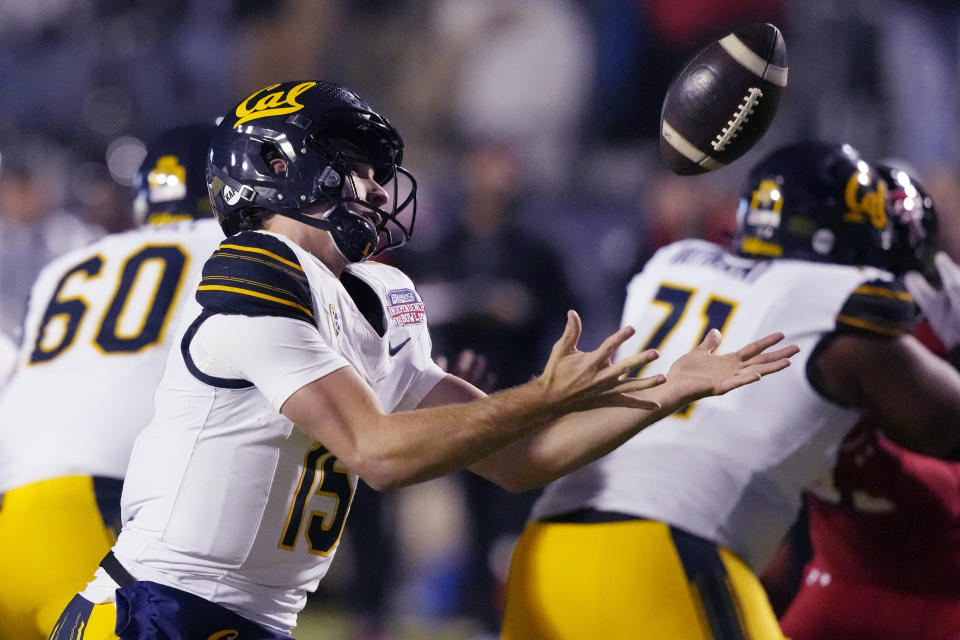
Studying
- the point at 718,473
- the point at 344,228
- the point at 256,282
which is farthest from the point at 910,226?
the point at 256,282

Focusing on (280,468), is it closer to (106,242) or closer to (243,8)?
(106,242)

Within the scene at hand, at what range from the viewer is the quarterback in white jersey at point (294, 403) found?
1.98 metres

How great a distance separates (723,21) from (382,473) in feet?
19.2

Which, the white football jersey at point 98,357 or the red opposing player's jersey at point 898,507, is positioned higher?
the white football jersey at point 98,357

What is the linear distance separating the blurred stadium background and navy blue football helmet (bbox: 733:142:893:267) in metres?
1.85

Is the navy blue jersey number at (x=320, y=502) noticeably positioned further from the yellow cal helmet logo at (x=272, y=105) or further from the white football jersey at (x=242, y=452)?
the yellow cal helmet logo at (x=272, y=105)

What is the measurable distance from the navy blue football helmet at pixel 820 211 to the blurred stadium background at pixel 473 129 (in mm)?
1854

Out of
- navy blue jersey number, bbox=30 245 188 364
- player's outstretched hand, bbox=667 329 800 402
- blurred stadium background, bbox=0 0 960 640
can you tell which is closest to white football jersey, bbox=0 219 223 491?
navy blue jersey number, bbox=30 245 188 364

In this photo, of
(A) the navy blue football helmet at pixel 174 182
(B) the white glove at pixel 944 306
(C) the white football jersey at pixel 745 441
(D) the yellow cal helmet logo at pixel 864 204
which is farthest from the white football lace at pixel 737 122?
(A) the navy blue football helmet at pixel 174 182

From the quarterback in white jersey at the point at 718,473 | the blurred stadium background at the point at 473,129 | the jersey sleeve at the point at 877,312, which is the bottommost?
the blurred stadium background at the point at 473,129

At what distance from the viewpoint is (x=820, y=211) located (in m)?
3.24

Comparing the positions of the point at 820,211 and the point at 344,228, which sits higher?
the point at 344,228

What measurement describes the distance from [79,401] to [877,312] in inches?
80.9

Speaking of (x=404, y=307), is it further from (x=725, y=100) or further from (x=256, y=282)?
(x=725, y=100)
